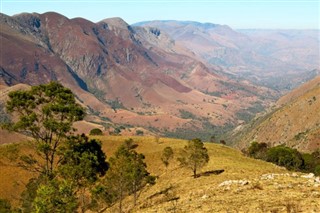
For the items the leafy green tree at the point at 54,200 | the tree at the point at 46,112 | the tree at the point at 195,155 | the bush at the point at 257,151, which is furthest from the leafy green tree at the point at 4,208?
the bush at the point at 257,151

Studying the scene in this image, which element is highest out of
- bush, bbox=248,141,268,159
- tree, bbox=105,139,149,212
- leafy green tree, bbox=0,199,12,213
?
bush, bbox=248,141,268,159

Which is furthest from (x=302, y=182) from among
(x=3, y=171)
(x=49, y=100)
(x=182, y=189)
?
(x=3, y=171)

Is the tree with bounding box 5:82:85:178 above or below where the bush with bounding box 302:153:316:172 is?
above

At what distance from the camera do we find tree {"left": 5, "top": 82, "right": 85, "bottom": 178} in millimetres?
50375

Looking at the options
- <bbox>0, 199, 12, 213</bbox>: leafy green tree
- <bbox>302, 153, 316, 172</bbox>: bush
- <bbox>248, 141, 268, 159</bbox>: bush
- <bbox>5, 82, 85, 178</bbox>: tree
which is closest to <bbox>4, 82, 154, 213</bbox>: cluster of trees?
<bbox>5, 82, 85, 178</bbox>: tree

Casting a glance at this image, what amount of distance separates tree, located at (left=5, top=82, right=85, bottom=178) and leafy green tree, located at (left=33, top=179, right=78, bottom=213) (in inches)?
432

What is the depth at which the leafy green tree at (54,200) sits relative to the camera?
3716 cm

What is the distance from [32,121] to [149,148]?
72.5 meters

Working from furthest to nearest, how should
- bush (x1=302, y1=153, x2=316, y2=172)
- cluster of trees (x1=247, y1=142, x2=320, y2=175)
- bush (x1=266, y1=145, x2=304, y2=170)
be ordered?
bush (x1=302, y1=153, x2=316, y2=172) < cluster of trees (x1=247, y1=142, x2=320, y2=175) < bush (x1=266, y1=145, x2=304, y2=170)

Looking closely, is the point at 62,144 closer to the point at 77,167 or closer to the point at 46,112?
the point at 46,112

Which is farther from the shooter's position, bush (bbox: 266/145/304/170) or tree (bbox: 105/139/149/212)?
bush (bbox: 266/145/304/170)

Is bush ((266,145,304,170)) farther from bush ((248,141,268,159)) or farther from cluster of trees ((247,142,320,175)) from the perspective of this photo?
bush ((248,141,268,159))

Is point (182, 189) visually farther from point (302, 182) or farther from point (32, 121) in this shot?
point (32, 121)

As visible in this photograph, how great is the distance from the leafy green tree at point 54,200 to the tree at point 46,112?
1097 centimetres
